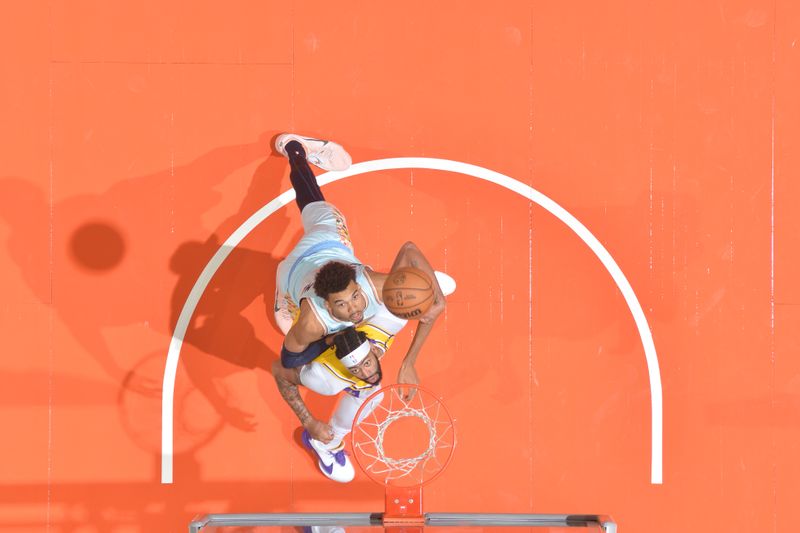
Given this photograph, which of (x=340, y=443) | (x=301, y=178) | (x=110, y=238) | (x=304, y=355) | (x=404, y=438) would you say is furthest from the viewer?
(x=110, y=238)

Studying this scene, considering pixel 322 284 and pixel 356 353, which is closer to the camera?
pixel 322 284

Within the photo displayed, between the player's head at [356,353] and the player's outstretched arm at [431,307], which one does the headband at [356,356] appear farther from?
the player's outstretched arm at [431,307]

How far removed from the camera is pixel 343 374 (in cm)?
524

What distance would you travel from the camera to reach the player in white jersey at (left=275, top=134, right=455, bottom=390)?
4.78m

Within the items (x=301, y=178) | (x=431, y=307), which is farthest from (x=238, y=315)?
(x=431, y=307)

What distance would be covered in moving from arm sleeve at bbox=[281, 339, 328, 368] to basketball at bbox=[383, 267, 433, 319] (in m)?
0.68

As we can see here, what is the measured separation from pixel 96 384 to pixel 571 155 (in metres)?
4.70

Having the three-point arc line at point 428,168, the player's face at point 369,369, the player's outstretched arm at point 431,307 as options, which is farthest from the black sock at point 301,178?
the player's face at point 369,369

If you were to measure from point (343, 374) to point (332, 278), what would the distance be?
863mm

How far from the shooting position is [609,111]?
21.8 feet

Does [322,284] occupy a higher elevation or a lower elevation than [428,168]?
lower

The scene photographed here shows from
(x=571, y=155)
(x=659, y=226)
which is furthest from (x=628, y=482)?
(x=571, y=155)

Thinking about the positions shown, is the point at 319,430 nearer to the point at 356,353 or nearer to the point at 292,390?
the point at 292,390

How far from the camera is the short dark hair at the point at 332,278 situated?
4711mm
